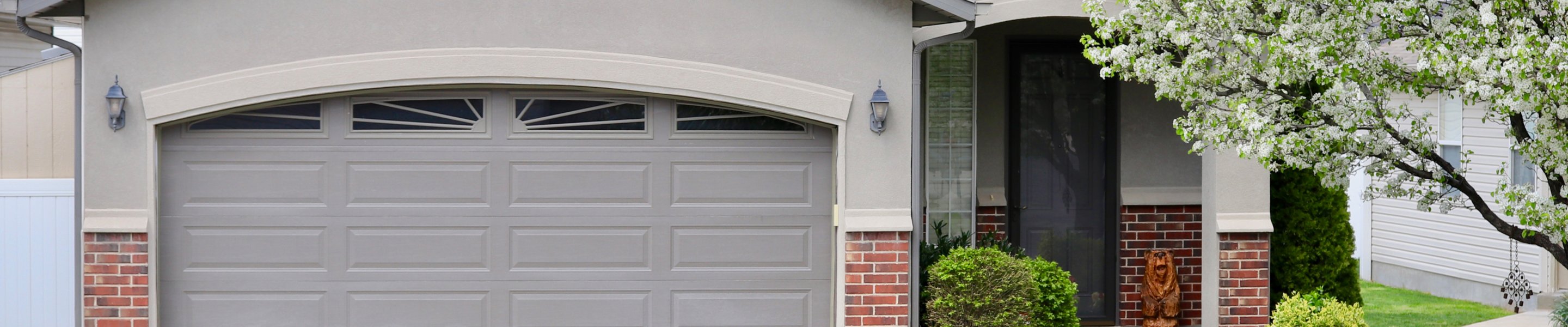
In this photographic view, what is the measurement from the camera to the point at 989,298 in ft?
28.1

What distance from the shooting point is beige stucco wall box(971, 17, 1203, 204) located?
10.8 meters

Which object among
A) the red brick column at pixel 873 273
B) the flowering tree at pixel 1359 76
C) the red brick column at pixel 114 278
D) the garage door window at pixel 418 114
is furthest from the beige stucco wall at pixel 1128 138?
the red brick column at pixel 114 278

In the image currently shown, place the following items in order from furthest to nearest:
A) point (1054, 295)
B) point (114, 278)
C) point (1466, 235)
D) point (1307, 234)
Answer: point (1466, 235), point (1307, 234), point (1054, 295), point (114, 278)

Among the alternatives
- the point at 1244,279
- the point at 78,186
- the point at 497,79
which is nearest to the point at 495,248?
the point at 497,79

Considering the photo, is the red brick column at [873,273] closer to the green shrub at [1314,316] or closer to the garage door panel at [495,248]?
the garage door panel at [495,248]

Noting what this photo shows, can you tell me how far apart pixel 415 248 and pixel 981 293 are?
3823 millimetres

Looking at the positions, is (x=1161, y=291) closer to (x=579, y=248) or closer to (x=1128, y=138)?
(x=1128, y=138)

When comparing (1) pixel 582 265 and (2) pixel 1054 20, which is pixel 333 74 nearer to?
(1) pixel 582 265

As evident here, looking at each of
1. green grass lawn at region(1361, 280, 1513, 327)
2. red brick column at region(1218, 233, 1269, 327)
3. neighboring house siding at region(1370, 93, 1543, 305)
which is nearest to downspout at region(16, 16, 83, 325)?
red brick column at region(1218, 233, 1269, 327)

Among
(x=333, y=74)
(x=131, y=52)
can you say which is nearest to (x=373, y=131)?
(x=333, y=74)

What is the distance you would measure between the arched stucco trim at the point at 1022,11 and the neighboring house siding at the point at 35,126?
20.4 ft

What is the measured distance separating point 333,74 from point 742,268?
117 inches

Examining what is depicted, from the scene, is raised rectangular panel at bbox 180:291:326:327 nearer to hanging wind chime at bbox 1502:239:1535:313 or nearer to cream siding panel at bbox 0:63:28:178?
cream siding panel at bbox 0:63:28:178

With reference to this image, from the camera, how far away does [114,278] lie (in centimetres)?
814
